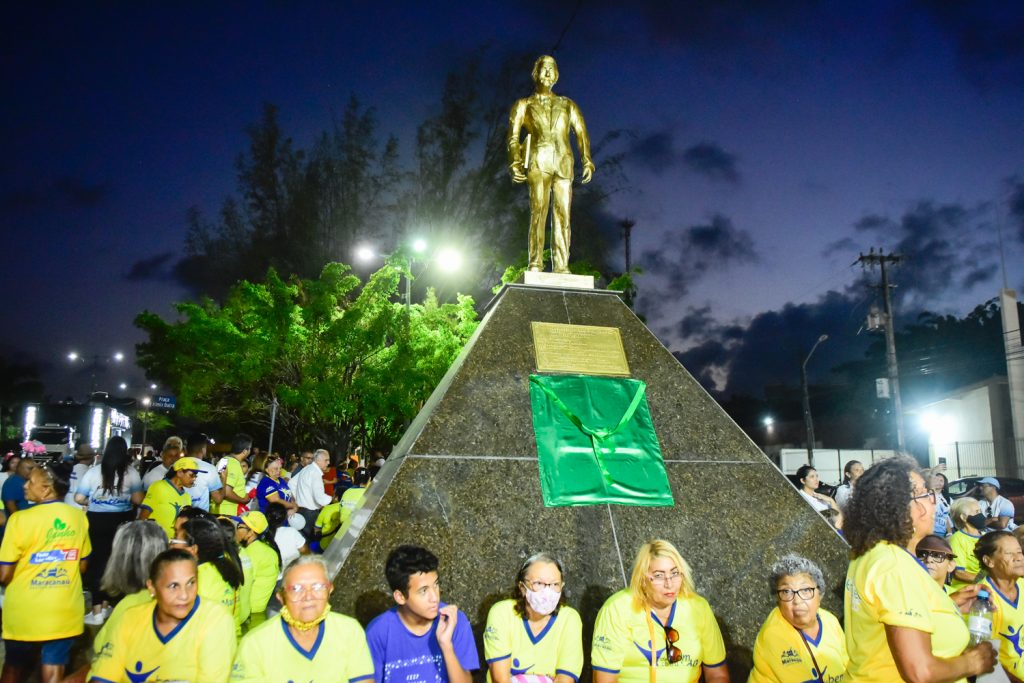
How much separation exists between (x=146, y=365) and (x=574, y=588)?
30.6 m

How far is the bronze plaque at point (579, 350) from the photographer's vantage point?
6844 mm

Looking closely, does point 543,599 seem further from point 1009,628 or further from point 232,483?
point 232,483

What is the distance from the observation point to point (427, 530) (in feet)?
16.9

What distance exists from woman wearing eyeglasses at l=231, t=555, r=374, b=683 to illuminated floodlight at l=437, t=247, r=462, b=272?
2093cm

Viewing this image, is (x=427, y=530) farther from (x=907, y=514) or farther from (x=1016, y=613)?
(x=1016, y=613)

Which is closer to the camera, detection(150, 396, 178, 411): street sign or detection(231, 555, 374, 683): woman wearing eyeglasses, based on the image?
detection(231, 555, 374, 683): woman wearing eyeglasses

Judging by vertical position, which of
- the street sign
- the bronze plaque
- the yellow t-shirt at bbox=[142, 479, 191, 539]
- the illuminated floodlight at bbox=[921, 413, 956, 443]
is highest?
the street sign

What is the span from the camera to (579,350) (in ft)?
23.1

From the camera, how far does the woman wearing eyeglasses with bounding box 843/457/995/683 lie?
2523mm

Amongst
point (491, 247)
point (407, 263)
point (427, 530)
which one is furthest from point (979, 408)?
point (427, 530)

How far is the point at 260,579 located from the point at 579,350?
11.4 feet

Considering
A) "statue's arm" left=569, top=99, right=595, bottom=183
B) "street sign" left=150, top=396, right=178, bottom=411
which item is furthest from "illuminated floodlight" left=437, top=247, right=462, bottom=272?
"statue's arm" left=569, top=99, right=595, bottom=183

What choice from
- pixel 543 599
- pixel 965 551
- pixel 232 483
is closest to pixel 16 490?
pixel 232 483

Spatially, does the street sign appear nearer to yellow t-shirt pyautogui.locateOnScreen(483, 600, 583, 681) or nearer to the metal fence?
yellow t-shirt pyautogui.locateOnScreen(483, 600, 583, 681)
